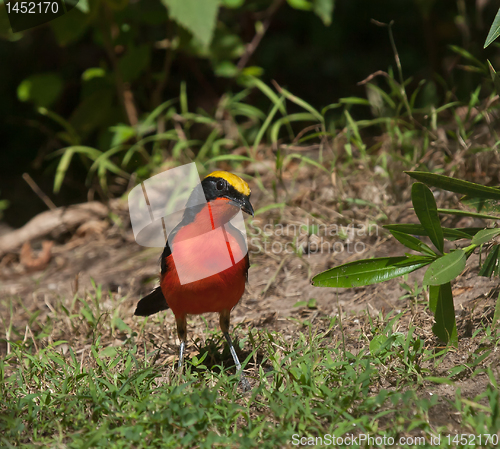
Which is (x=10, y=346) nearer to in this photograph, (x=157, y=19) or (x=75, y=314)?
(x=75, y=314)

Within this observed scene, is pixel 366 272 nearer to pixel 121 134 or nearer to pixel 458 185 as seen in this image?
pixel 458 185

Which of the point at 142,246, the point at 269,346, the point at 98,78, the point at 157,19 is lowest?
the point at 142,246

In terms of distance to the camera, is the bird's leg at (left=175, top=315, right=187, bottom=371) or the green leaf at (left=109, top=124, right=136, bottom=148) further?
the green leaf at (left=109, top=124, right=136, bottom=148)

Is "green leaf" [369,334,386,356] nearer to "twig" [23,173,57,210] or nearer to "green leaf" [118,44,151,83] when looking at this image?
"twig" [23,173,57,210]

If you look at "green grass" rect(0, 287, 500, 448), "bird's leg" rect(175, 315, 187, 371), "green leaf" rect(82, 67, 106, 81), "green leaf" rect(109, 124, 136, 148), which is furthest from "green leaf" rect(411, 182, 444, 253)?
"green leaf" rect(82, 67, 106, 81)

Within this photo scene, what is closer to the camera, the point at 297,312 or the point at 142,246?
the point at 297,312

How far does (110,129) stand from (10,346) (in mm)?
2673

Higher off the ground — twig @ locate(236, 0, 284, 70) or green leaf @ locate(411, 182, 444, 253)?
twig @ locate(236, 0, 284, 70)

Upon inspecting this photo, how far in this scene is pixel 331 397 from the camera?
2.34 meters

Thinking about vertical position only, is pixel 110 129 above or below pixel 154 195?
above

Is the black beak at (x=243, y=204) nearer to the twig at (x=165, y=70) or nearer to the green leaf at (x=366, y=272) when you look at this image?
the green leaf at (x=366, y=272)

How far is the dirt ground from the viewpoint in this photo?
3.29 meters

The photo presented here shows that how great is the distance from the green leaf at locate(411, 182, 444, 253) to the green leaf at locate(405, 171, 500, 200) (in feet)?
0.37

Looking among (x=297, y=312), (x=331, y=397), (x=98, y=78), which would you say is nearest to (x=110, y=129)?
(x=98, y=78)
